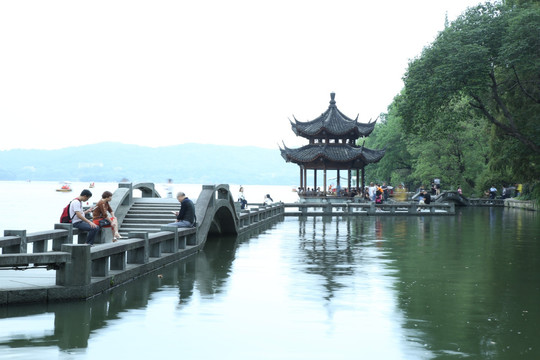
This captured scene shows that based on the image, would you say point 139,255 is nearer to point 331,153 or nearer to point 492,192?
point 331,153

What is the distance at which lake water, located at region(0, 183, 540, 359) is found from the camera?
7.59 meters

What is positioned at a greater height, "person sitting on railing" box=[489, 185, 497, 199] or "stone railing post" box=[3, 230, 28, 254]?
"person sitting on railing" box=[489, 185, 497, 199]

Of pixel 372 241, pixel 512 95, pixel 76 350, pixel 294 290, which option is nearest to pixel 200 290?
pixel 294 290

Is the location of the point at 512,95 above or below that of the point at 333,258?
above

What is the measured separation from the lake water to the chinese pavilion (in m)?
32.0

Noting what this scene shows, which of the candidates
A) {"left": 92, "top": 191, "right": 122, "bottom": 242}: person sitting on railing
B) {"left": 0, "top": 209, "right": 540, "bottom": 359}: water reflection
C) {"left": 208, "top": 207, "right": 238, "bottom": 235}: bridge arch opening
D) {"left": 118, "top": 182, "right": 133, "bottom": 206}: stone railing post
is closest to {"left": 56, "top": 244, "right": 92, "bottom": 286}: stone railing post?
{"left": 0, "top": 209, "right": 540, "bottom": 359}: water reflection

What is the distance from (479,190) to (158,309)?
49.4m

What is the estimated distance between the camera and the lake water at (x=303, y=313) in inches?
299

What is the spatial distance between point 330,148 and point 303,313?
1621 inches

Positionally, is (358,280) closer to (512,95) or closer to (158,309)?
(158,309)

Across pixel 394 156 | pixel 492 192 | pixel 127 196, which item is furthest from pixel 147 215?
pixel 394 156

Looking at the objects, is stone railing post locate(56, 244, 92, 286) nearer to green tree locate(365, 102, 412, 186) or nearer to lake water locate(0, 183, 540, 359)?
lake water locate(0, 183, 540, 359)

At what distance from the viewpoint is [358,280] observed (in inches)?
520

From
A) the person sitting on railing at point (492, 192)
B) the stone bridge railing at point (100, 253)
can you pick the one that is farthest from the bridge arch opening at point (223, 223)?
the person sitting on railing at point (492, 192)
